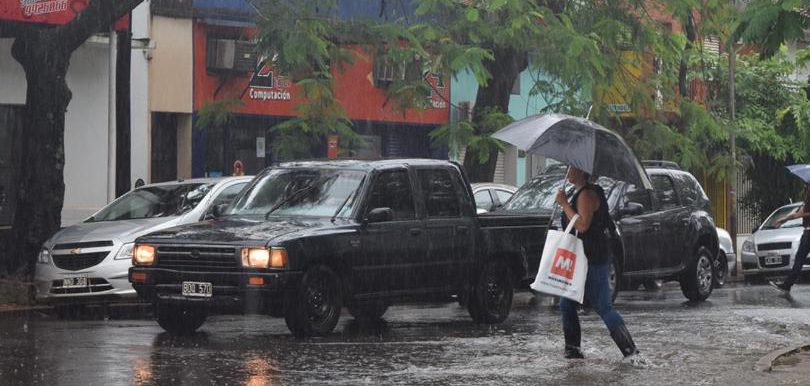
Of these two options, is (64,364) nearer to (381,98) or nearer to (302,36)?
(302,36)

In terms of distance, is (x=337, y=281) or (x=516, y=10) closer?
(x=337, y=281)

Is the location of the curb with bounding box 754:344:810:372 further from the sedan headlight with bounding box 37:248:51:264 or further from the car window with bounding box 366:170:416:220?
the sedan headlight with bounding box 37:248:51:264

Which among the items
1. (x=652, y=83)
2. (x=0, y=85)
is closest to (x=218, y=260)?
(x=0, y=85)

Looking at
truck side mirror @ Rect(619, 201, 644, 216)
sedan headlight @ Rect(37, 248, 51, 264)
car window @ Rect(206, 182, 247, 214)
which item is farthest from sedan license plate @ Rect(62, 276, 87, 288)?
truck side mirror @ Rect(619, 201, 644, 216)

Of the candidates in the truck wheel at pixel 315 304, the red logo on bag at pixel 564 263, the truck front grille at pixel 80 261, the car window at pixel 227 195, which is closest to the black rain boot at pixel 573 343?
the red logo on bag at pixel 564 263

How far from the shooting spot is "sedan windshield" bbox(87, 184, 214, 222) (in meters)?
19.2

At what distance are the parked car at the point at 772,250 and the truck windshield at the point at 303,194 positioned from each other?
1309 centimetres

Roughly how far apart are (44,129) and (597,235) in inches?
384

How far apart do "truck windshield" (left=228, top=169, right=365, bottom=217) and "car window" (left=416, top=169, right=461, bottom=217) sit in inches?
36.2

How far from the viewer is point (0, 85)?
26000 mm

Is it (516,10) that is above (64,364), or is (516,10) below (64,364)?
above

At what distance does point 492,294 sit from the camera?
54.3ft

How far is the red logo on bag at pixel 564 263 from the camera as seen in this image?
39.9ft

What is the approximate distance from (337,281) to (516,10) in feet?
33.3
